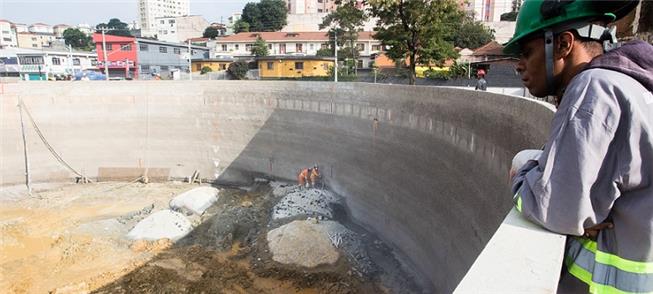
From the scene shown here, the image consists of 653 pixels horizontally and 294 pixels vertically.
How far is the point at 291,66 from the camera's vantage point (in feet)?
99.2

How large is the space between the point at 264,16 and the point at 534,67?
62.2m

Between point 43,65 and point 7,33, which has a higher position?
point 7,33

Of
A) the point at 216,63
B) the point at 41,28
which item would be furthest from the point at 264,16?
the point at 41,28

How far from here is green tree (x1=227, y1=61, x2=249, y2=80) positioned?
31.1 meters

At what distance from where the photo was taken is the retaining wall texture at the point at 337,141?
727 centimetres

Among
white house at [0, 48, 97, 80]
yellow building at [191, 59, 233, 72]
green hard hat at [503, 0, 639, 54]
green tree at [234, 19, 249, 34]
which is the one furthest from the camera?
green tree at [234, 19, 249, 34]

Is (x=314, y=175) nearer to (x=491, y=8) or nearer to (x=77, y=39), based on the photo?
(x=491, y=8)

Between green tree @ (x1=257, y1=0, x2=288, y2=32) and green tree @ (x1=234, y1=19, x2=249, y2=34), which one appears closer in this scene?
green tree @ (x1=234, y1=19, x2=249, y2=34)

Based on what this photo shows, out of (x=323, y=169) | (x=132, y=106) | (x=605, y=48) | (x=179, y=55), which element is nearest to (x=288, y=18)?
(x=179, y=55)

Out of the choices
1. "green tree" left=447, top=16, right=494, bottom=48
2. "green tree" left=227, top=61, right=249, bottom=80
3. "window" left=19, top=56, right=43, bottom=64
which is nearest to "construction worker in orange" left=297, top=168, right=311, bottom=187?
"green tree" left=227, top=61, right=249, bottom=80

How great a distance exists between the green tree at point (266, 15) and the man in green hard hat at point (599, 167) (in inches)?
2405

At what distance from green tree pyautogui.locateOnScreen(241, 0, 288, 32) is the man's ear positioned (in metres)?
61.0

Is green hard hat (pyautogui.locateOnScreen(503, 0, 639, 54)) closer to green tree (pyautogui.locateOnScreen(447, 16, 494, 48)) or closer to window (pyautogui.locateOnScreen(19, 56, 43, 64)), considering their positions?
green tree (pyautogui.locateOnScreen(447, 16, 494, 48))

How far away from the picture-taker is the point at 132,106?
58.5 feet
